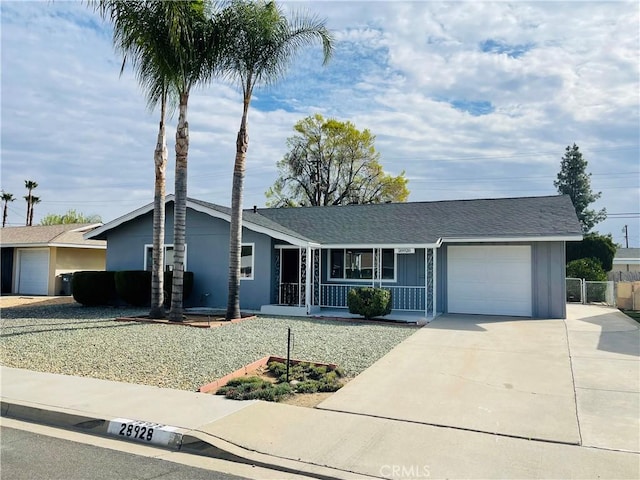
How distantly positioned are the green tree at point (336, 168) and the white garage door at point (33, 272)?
2090cm

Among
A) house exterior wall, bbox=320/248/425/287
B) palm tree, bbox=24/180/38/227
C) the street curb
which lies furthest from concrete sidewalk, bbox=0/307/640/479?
palm tree, bbox=24/180/38/227

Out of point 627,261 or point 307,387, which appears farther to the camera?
point 627,261

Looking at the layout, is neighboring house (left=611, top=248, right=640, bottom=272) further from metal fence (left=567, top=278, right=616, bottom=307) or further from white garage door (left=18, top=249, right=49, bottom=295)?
white garage door (left=18, top=249, right=49, bottom=295)

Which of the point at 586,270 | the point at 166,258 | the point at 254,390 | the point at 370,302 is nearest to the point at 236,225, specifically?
the point at 370,302

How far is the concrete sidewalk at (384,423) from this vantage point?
4.77m

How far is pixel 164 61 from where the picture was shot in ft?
42.9

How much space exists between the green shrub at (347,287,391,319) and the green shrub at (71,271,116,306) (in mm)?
8749

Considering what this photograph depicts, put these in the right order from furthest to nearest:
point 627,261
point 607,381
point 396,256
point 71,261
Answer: point 627,261
point 71,261
point 396,256
point 607,381

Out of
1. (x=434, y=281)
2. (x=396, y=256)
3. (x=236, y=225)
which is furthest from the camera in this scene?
(x=396, y=256)

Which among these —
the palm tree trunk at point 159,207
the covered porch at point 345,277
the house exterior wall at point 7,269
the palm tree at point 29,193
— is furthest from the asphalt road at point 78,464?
the palm tree at point 29,193

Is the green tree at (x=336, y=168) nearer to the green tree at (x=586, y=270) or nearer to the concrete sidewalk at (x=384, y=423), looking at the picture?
the green tree at (x=586, y=270)

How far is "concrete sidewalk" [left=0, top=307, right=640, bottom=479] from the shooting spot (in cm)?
477

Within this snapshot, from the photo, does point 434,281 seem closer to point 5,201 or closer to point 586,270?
point 586,270

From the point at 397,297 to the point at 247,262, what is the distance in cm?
518
